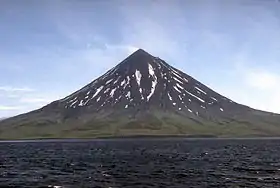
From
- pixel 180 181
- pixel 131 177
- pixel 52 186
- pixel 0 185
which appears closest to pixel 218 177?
pixel 180 181

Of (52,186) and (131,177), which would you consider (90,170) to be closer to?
(131,177)

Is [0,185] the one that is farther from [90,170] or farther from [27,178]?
[90,170]

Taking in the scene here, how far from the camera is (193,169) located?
62.1 m

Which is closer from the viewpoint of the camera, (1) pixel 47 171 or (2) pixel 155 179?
(2) pixel 155 179

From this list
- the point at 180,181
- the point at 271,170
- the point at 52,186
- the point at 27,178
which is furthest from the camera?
the point at 271,170

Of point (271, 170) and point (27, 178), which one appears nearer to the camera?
point (27, 178)

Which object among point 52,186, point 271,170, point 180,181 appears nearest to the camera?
point 52,186

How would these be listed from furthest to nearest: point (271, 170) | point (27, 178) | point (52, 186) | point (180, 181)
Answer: point (271, 170) < point (27, 178) < point (180, 181) < point (52, 186)

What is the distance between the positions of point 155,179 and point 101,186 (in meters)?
7.66

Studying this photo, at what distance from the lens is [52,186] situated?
43906 millimetres

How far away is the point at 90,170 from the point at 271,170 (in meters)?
22.5

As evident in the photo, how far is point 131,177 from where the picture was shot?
52.5 metres

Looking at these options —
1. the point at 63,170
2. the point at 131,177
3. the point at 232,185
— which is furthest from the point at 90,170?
the point at 232,185

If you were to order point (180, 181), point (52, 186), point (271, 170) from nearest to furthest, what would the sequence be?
point (52, 186), point (180, 181), point (271, 170)
